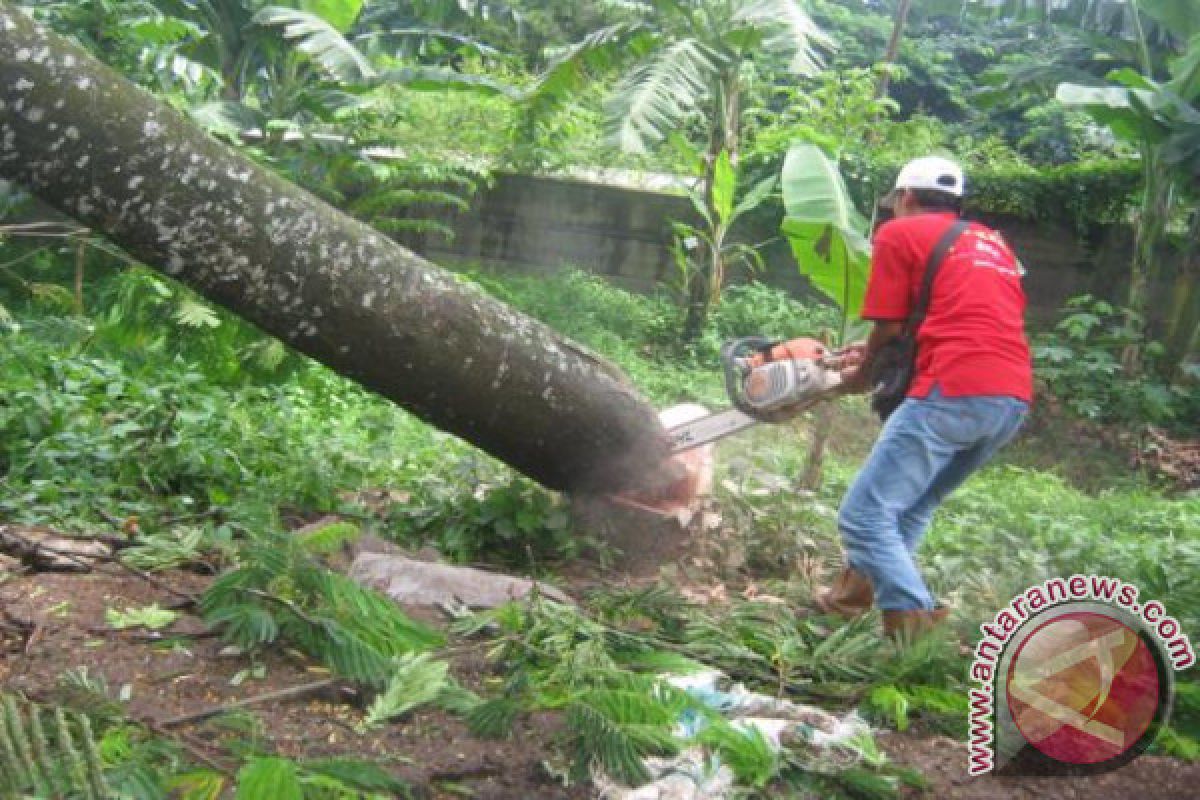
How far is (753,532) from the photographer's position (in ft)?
16.4

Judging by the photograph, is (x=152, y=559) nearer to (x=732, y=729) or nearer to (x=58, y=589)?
(x=58, y=589)

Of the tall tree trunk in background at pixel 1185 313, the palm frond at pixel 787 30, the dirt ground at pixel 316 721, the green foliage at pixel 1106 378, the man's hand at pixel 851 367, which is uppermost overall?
the palm frond at pixel 787 30

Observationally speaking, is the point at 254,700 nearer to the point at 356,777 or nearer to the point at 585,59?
the point at 356,777

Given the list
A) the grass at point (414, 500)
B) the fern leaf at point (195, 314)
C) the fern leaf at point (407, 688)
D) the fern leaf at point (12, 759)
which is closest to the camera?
the fern leaf at point (12, 759)

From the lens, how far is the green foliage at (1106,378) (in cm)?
1049

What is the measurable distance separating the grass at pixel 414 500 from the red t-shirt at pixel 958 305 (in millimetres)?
870

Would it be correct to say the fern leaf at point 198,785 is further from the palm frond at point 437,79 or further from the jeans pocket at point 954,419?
the palm frond at point 437,79

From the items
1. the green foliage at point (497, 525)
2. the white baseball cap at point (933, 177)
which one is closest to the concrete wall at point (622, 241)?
the green foliage at point (497, 525)

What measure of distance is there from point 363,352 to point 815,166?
3.64 m

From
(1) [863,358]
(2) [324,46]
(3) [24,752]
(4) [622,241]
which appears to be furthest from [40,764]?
(4) [622,241]

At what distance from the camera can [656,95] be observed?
8.41 m

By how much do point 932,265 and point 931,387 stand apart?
44 centimetres

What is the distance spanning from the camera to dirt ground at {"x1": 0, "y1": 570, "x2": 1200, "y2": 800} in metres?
2.56

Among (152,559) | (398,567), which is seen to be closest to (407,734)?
(398,567)
